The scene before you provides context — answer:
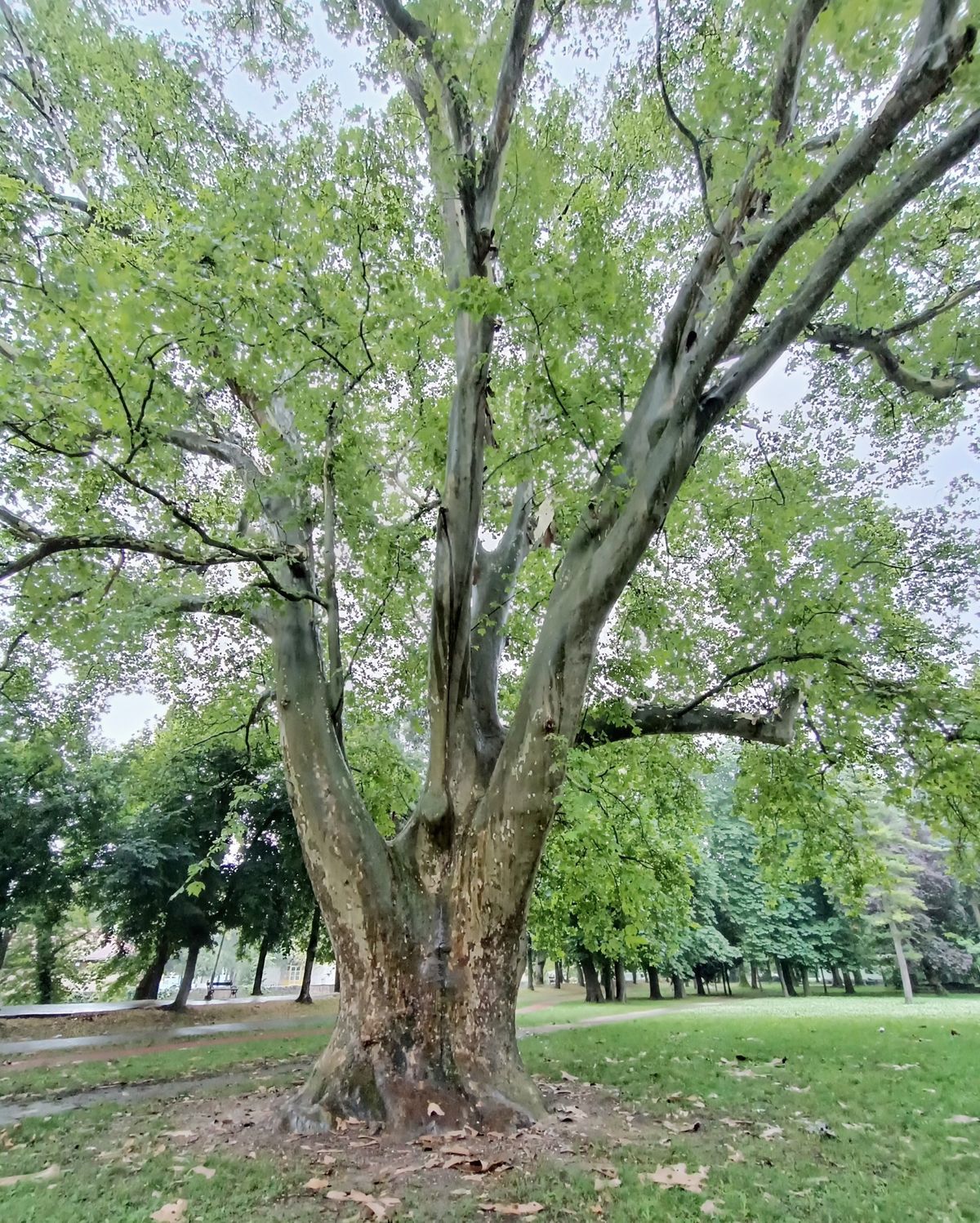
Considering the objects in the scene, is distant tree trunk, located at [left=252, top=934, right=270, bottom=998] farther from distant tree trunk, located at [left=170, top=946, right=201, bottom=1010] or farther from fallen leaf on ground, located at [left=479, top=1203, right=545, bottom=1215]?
fallen leaf on ground, located at [left=479, top=1203, right=545, bottom=1215]

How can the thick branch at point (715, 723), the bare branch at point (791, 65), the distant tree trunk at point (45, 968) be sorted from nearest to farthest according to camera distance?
the bare branch at point (791, 65) < the thick branch at point (715, 723) < the distant tree trunk at point (45, 968)

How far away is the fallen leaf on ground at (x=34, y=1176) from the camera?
3408 millimetres

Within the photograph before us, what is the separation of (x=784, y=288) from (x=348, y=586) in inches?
207

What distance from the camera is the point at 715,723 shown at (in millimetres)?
6172

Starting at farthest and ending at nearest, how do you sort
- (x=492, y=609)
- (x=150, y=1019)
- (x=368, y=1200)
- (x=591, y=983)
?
(x=591, y=983)
(x=150, y=1019)
(x=492, y=609)
(x=368, y=1200)

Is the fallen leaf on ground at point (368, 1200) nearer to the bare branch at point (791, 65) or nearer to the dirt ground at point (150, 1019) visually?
the bare branch at point (791, 65)

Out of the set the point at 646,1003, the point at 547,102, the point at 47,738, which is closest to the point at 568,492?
the point at 547,102

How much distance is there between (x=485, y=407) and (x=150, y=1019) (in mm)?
16252

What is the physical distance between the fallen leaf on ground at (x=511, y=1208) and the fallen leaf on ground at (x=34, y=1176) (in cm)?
237

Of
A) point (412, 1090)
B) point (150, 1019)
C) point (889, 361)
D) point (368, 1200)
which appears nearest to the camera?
point (368, 1200)

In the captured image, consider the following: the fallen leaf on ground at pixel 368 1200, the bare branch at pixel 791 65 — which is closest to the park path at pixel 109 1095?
the fallen leaf on ground at pixel 368 1200

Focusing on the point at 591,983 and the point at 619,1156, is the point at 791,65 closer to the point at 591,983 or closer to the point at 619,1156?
the point at 619,1156

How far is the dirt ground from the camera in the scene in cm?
1242

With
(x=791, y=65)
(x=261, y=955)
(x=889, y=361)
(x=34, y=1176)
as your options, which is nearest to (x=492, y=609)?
(x=889, y=361)
